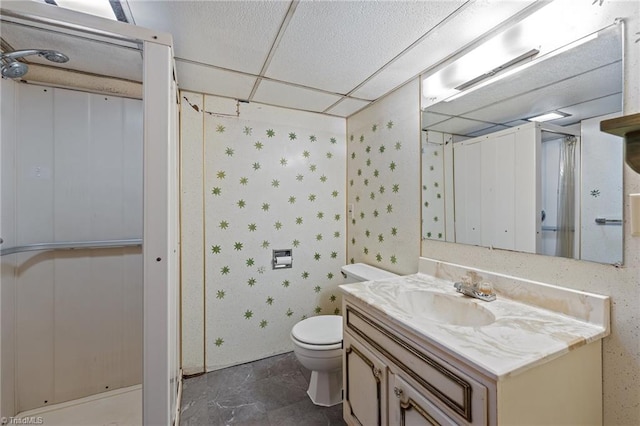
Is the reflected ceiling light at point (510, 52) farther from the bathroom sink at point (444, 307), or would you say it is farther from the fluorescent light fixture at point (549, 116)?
the bathroom sink at point (444, 307)

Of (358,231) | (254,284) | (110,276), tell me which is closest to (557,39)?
(358,231)

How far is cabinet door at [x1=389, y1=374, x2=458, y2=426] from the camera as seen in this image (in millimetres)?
880

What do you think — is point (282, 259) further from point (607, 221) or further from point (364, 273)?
point (607, 221)

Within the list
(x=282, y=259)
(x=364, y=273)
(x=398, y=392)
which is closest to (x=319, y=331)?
(x=364, y=273)

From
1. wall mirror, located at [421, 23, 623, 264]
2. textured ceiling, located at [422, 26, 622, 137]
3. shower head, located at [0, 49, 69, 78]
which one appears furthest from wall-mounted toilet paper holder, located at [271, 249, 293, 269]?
shower head, located at [0, 49, 69, 78]

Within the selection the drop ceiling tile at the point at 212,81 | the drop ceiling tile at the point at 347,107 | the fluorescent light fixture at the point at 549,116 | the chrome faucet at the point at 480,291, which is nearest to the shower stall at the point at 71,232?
the drop ceiling tile at the point at 212,81

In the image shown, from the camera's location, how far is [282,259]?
7.31ft

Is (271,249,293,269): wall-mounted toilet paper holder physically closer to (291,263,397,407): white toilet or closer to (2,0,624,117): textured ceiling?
(291,263,397,407): white toilet

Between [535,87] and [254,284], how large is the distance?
2105 millimetres

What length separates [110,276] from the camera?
1750mm

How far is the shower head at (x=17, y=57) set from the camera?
4.49 ft

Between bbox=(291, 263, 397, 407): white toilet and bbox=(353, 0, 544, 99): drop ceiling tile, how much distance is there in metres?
1.33

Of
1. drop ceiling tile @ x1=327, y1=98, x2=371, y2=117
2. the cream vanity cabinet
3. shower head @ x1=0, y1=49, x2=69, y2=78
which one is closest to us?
the cream vanity cabinet

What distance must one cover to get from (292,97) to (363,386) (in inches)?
75.5
